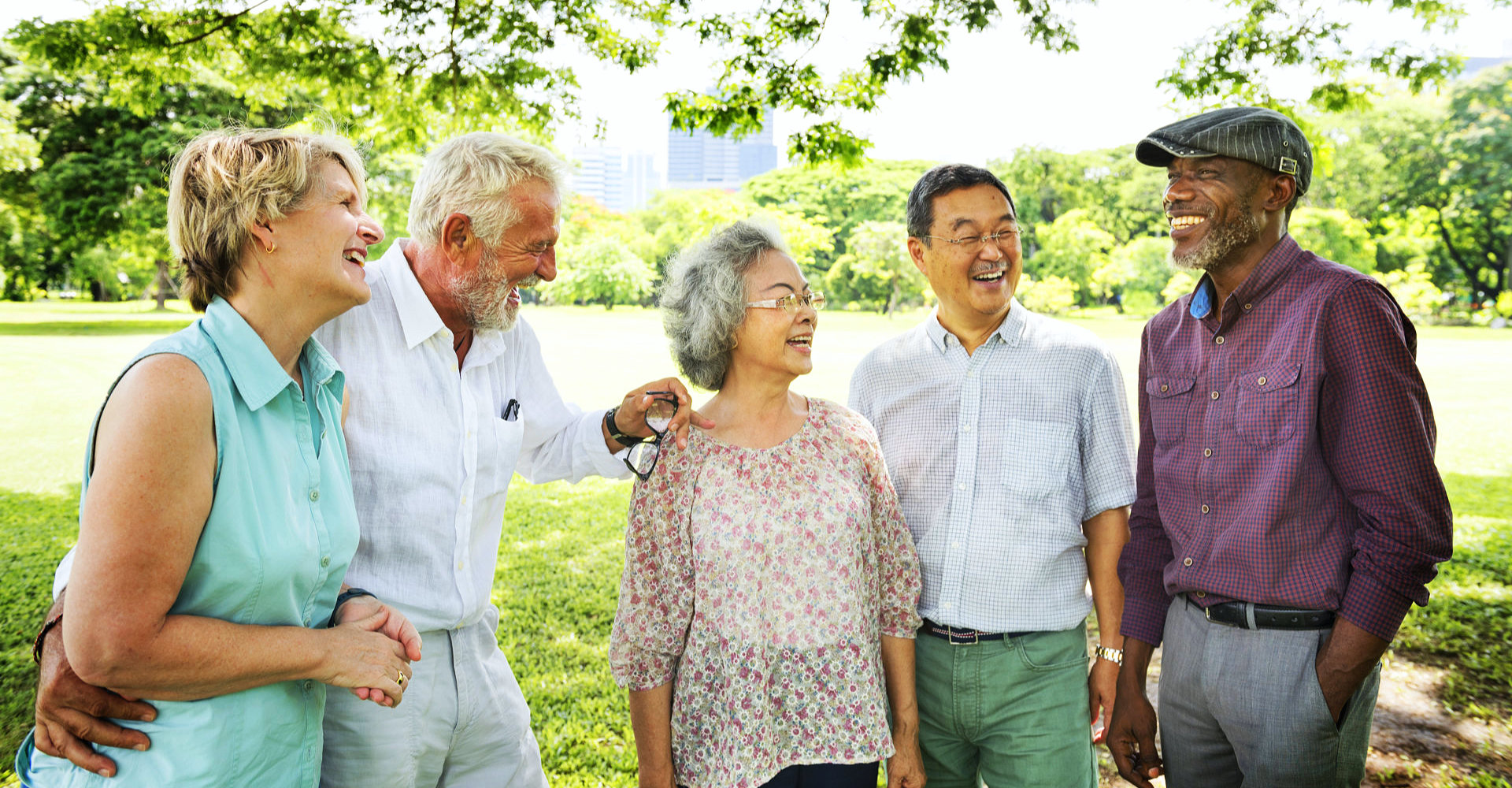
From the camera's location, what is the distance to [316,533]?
5.66ft

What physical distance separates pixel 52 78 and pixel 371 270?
34287 millimetres

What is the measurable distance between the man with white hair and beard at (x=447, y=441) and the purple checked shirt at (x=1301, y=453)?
1365 mm

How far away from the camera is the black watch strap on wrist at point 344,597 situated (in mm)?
1858

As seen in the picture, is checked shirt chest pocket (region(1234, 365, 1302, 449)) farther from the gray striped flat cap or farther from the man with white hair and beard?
the man with white hair and beard

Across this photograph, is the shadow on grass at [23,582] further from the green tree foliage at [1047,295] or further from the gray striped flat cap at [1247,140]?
the green tree foliage at [1047,295]

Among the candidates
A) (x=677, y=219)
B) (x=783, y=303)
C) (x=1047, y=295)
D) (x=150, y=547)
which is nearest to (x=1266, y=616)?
(x=783, y=303)

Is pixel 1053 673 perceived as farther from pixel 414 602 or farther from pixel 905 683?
pixel 414 602

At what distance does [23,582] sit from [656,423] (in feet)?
24.1

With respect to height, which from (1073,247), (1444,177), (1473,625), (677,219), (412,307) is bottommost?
(1473,625)

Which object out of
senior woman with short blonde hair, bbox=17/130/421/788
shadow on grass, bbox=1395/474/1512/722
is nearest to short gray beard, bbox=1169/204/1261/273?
senior woman with short blonde hair, bbox=17/130/421/788

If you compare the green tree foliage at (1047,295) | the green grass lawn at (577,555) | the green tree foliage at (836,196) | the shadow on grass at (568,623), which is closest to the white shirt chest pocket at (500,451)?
the shadow on grass at (568,623)

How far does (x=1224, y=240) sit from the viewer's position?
2.40m

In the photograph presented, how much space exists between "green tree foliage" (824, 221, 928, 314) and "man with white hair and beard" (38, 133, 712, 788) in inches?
1557

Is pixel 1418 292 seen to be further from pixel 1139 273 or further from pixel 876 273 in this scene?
pixel 876 273
